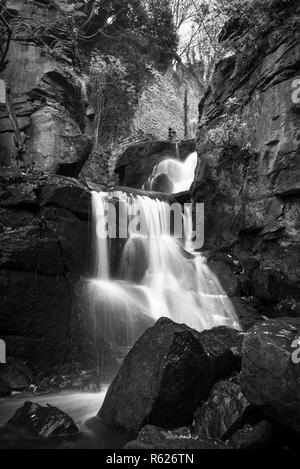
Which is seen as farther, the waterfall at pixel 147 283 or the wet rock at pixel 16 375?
the waterfall at pixel 147 283

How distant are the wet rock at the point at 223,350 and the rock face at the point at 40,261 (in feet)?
8.32

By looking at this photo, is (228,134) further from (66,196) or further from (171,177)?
(171,177)

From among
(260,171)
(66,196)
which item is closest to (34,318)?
(66,196)

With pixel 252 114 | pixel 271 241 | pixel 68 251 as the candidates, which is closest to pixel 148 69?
pixel 252 114

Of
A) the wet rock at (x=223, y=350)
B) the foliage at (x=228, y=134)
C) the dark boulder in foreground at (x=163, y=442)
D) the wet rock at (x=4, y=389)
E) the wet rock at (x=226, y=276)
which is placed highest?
the foliage at (x=228, y=134)

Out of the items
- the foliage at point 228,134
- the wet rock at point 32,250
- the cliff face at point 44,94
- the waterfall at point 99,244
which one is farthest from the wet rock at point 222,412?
the cliff face at point 44,94

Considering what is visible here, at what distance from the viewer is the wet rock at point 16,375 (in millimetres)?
5020

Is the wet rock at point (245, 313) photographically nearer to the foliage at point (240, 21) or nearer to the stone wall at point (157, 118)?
the foliage at point (240, 21)

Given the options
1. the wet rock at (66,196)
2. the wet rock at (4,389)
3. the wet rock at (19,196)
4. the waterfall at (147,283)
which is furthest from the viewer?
the wet rock at (66,196)

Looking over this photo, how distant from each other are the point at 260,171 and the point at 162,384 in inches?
265

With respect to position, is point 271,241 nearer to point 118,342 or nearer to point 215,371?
point 118,342

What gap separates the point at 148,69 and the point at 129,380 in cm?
1919

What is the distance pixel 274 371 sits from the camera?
3152 mm
